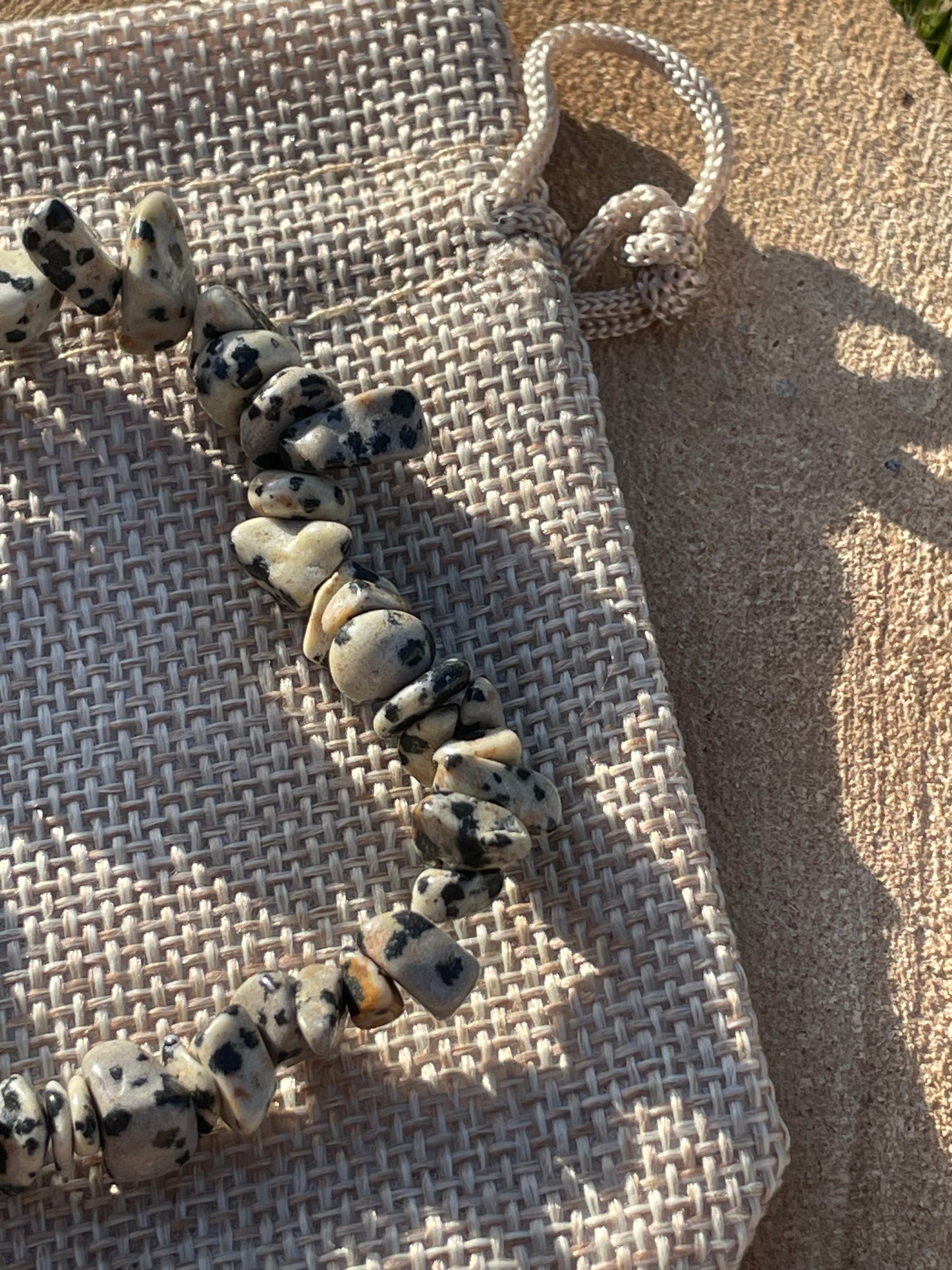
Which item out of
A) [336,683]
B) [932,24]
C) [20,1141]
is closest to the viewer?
[20,1141]

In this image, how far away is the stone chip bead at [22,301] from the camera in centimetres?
81

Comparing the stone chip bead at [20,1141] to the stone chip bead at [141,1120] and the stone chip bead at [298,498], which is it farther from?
the stone chip bead at [298,498]

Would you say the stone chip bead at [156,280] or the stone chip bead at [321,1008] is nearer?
the stone chip bead at [321,1008]

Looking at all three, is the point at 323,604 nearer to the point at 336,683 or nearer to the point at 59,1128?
the point at 336,683

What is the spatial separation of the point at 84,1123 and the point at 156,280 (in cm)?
49

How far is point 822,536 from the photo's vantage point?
91cm

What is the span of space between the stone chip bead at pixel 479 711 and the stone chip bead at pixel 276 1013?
17 centimetres

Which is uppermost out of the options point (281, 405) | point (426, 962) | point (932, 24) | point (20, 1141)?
point (932, 24)

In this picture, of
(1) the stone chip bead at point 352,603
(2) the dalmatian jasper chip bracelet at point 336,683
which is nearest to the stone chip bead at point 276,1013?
(2) the dalmatian jasper chip bracelet at point 336,683

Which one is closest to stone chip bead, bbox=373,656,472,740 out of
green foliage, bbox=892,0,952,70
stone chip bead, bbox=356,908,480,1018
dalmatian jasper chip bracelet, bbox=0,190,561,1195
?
dalmatian jasper chip bracelet, bbox=0,190,561,1195

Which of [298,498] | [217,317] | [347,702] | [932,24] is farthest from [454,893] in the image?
[932,24]

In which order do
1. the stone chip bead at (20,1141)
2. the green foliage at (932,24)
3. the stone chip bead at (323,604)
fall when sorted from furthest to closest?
the green foliage at (932,24) < the stone chip bead at (323,604) < the stone chip bead at (20,1141)

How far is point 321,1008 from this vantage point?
71 cm

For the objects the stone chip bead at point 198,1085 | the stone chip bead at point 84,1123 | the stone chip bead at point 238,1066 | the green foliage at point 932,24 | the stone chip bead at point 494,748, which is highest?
the green foliage at point 932,24
